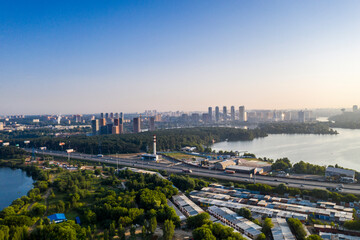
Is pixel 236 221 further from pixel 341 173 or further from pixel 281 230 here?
pixel 341 173

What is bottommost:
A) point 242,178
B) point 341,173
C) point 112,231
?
point 242,178

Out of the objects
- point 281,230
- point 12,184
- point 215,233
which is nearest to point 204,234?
point 215,233

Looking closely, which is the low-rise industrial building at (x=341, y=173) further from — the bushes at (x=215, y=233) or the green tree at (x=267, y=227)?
the bushes at (x=215, y=233)

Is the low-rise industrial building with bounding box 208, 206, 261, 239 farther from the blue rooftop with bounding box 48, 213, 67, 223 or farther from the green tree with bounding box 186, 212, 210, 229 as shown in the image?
the blue rooftop with bounding box 48, 213, 67, 223

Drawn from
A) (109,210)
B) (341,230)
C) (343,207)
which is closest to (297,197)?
(343,207)

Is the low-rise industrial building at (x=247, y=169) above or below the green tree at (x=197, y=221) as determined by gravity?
below

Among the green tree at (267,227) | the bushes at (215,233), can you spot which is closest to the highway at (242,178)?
the green tree at (267,227)

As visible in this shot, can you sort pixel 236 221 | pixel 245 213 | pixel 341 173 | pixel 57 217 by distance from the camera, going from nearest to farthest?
pixel 236 221
pixel 245 213
pixel 57 217
pixel 341 173

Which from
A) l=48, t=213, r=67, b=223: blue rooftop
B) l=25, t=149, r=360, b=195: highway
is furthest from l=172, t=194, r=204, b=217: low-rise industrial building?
l=25, t=149, r=360, b=195: highway

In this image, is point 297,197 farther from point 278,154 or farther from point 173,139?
point 173,139

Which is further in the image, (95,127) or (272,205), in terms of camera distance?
(95,127)
